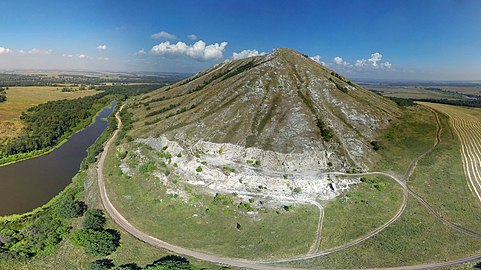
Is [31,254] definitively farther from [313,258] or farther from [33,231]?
[313,258]

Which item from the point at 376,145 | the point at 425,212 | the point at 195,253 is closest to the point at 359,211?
the point at 425,212

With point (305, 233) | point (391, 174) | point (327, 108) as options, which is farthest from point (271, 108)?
point (305, 233)

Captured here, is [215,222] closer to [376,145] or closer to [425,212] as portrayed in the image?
[425,212]

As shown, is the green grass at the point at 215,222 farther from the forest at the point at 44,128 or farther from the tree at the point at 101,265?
the forest at the point at 44,128

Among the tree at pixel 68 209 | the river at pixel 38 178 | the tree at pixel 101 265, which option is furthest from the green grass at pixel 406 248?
the river at pixel 38 178

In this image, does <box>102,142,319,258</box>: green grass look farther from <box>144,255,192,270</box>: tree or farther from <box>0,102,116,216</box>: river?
<box>0,102,116,216</box>: river

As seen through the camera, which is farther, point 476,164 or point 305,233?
point 476,164

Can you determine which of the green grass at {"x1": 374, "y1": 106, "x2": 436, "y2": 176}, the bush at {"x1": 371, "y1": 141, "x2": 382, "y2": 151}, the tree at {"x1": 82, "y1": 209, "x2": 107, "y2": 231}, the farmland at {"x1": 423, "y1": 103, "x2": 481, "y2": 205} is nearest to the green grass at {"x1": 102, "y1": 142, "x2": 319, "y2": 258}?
the tree at {"x1": 82, "y1": 209, "x2": 107, "y2": 231}
